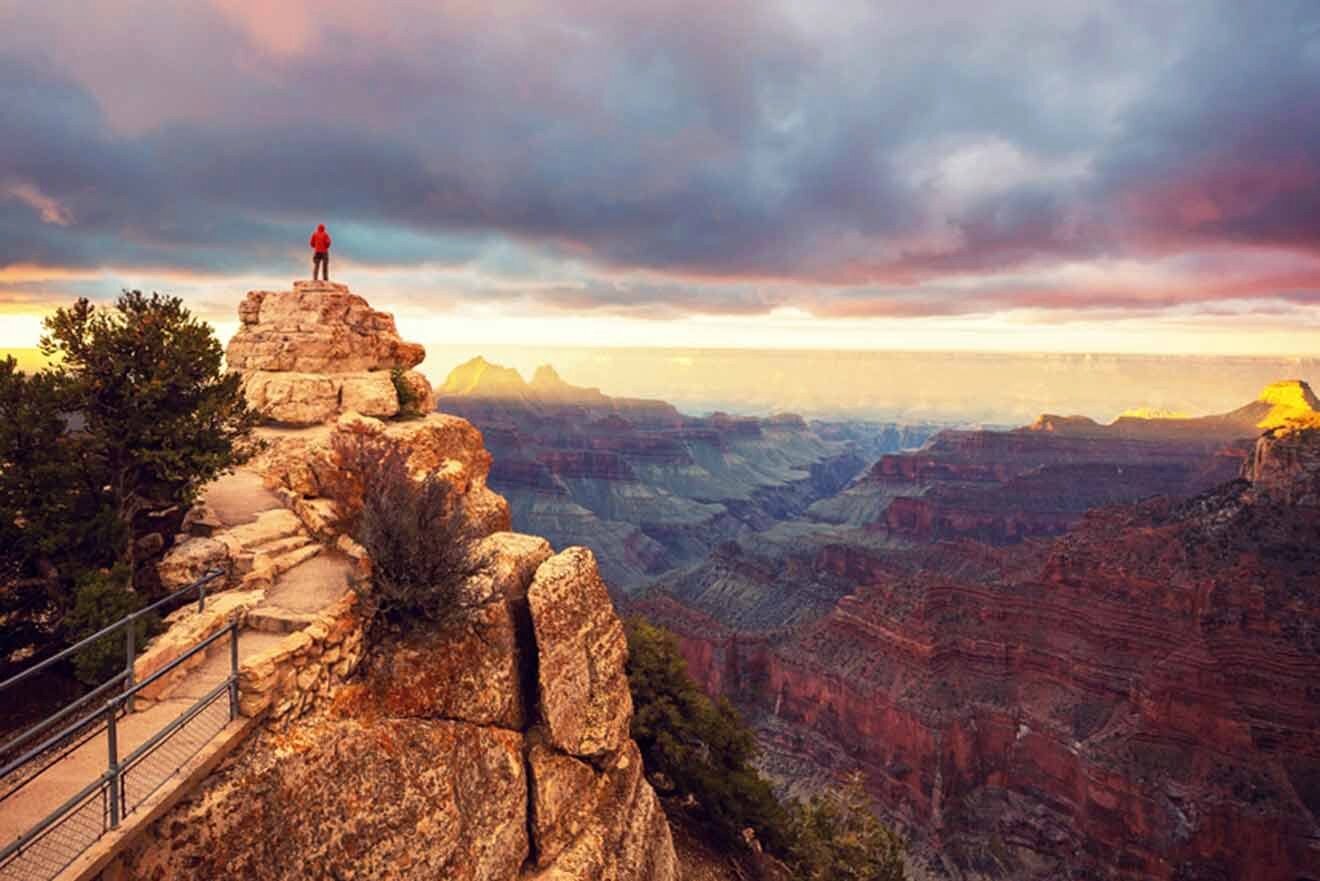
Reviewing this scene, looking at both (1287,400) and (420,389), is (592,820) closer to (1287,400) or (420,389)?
(420,389)

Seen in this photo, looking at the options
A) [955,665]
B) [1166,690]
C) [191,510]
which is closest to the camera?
[191,510]

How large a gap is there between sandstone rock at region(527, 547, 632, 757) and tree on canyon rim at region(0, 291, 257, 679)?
7033 millimetres

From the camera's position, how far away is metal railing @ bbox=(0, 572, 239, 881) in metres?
6.18

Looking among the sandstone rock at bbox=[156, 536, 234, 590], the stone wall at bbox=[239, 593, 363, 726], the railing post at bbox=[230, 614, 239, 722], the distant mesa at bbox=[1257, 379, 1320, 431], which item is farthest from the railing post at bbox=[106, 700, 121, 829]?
the distant mesa at bbox=[1257, 379, 1320, 431]

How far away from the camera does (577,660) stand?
13094mm

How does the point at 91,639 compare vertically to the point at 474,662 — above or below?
above

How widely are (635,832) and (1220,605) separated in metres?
55.0

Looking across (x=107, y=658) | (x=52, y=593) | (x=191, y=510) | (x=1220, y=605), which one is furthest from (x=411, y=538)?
(x=1220, y=605)

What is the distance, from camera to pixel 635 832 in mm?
13852

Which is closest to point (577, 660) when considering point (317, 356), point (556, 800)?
point (556, 800)

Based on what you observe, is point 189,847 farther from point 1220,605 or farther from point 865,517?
point 865,517

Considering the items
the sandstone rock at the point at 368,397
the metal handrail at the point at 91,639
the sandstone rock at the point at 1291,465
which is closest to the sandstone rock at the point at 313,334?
the sandstone rock at the point at 368,397

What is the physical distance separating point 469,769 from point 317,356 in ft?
51.6

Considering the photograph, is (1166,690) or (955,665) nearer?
(1166,690)
